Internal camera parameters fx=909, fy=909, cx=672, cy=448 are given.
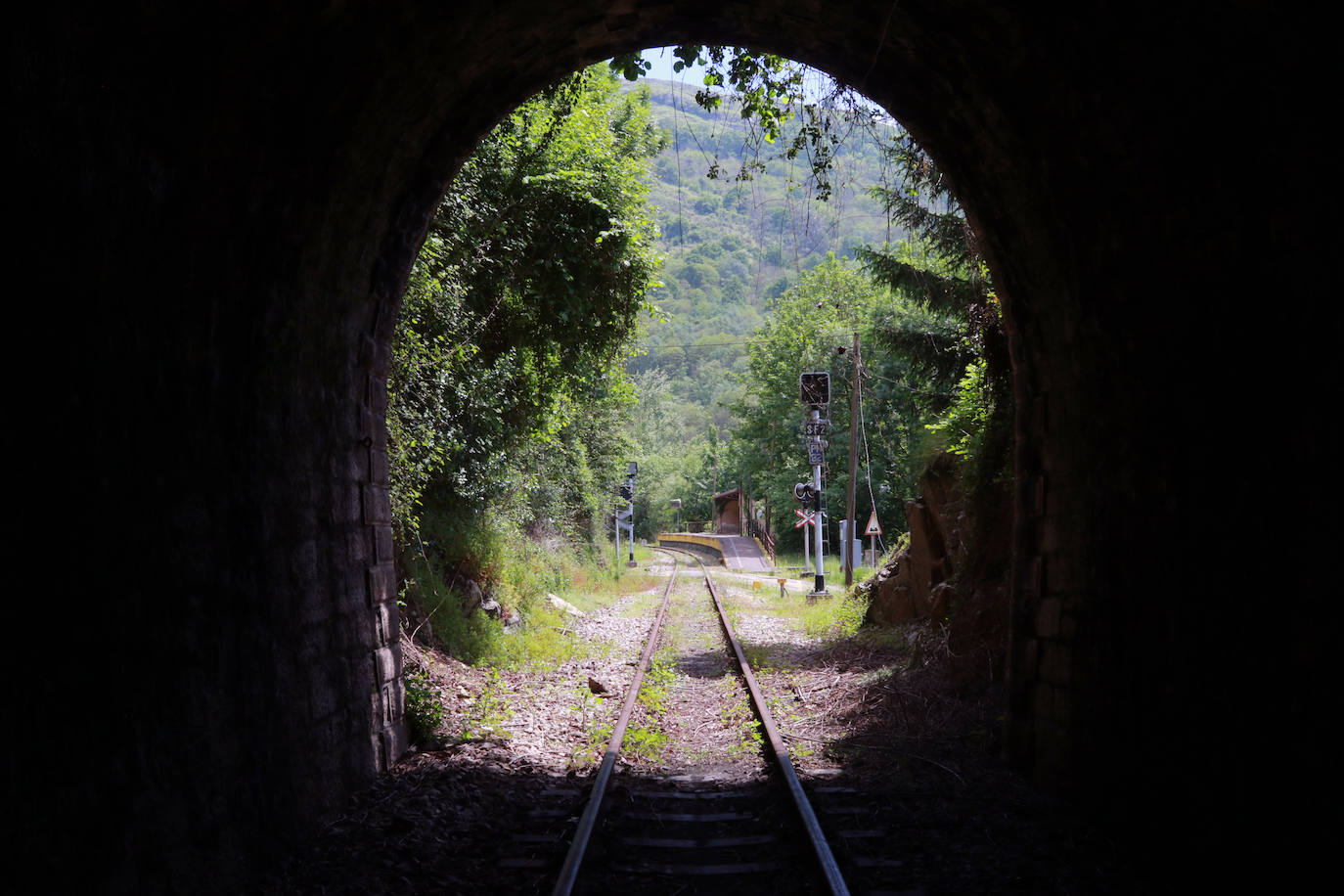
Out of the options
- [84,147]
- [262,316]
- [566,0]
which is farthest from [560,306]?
[84,147]

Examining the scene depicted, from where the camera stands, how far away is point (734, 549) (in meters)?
44.3

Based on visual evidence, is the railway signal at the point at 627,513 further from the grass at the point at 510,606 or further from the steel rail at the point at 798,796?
the steel rail at the point at 798,796

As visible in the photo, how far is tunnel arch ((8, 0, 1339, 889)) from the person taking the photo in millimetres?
3232

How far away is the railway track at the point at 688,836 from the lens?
409cm

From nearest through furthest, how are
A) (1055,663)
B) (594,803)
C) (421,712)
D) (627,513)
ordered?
(594,803)
(1055,663)
(421,712)
(627,513)

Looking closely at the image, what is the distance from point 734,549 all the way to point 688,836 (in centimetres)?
3972

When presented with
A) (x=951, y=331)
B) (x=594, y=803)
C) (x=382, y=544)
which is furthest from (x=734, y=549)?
(x=594, y=803)

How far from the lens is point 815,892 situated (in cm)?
393

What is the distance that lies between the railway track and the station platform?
27652 mm

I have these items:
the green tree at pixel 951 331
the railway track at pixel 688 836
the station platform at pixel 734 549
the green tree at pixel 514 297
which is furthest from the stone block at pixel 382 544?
the station platform at pixel 734 549

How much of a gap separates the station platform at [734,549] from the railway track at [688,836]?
27.7 meters

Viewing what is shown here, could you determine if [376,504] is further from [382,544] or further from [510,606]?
[510,606]

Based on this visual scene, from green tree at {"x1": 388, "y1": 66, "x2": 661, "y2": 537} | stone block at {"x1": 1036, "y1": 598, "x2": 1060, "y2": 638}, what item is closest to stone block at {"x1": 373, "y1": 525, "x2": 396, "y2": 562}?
green tree at {"x1": 388, "y1": 66, "x2": 661, "y2": 537}

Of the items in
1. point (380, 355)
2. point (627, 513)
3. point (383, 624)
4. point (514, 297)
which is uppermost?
point (514, 297)
